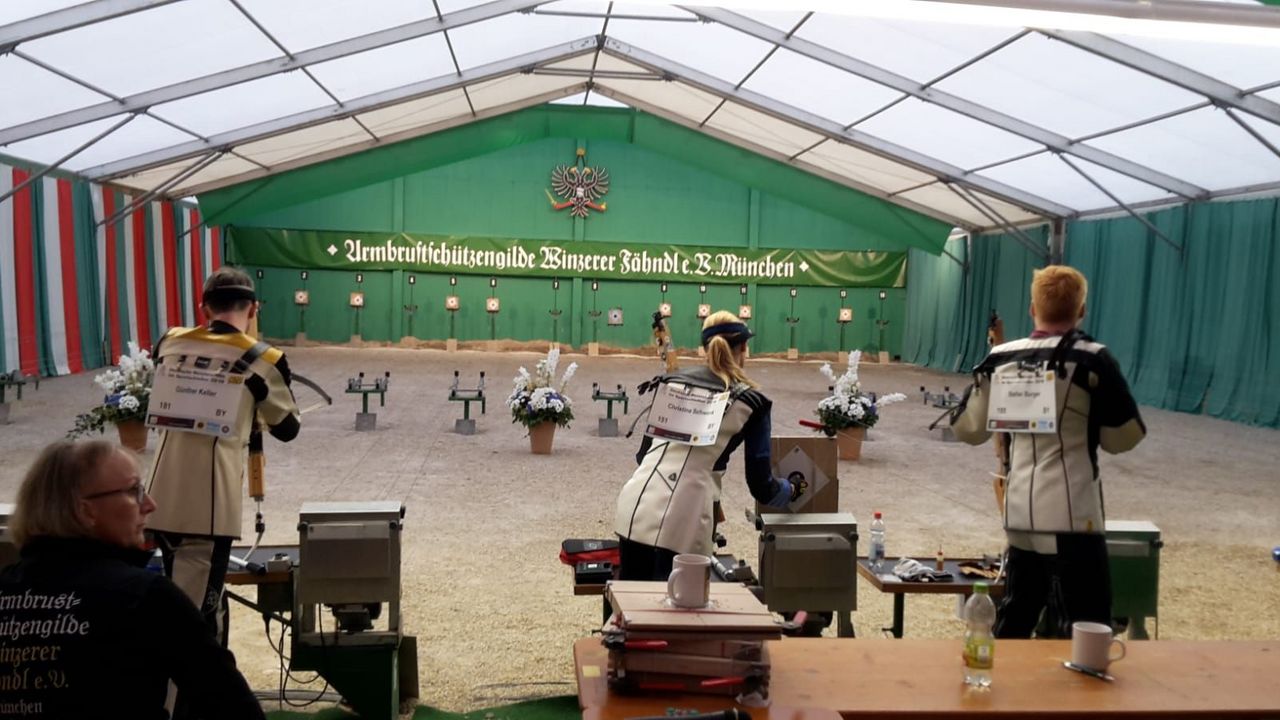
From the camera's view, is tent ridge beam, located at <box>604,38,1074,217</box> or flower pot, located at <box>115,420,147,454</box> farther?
tent ridge beam, located at <box>604,38,1074,217</box>

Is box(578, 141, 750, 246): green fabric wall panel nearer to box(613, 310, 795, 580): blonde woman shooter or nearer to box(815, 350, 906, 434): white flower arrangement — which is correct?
box(815, 350, 906, 434): white flower arrangement

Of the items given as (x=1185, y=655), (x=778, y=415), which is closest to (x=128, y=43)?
(x=778, y=415)

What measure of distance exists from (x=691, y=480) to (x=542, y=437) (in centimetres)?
652

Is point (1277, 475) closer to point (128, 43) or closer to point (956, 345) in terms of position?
point (128, 43)

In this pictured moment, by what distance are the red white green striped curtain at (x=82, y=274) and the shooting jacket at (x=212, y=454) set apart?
1194 cm

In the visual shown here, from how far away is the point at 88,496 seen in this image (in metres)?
1.79

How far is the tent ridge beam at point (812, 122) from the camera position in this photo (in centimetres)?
1500

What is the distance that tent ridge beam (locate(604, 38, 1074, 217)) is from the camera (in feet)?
49.2

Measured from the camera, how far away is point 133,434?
344 inches

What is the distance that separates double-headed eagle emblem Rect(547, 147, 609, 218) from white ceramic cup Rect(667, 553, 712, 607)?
22.6 metres

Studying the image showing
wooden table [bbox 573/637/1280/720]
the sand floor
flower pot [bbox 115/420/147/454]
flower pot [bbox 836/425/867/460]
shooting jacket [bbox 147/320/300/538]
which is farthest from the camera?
flower pot [bbox 836/425/867/460]

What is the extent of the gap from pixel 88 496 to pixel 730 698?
1.25 m

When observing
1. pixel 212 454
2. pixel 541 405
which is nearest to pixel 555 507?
pixel 541 405

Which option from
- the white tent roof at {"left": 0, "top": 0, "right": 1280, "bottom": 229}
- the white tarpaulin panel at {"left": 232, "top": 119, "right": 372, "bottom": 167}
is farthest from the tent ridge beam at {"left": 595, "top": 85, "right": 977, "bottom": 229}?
the white tarpaulin panel at {"left": 232, "top": 119, "right": 372, "bottom": 167}
